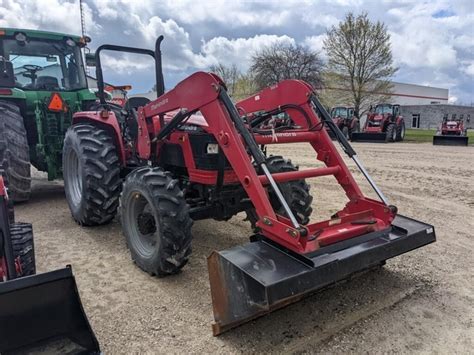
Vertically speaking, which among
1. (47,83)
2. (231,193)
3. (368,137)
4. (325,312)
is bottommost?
(325,312)

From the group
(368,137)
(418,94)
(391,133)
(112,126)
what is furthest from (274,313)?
(418,94)

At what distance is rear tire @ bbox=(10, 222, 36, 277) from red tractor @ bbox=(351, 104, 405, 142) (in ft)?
61.3

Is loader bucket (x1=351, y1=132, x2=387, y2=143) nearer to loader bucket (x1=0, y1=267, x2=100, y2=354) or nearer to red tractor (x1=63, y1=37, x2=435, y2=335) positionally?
red tractor (x1=63, y1=37, x2=435, y2=335)

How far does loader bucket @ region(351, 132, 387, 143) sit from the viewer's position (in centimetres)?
1919

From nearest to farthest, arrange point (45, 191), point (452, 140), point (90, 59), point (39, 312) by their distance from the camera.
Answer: point (39, 312)
point (90, 59)
point (45, 191)
point (452, 140)

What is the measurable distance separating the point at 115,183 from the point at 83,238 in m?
0.77

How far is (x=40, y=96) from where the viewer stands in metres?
6.10

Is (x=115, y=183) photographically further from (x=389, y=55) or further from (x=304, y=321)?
(x=389, y=55)

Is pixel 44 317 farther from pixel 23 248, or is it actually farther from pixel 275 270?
pixel 275 270

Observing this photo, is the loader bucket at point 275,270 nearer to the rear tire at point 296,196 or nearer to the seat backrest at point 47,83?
the rear tire at point 296,196

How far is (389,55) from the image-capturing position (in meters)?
24.7

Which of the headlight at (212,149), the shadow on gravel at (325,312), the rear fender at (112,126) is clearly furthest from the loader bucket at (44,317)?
the rear fender at (112,126)

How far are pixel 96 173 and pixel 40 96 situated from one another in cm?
264

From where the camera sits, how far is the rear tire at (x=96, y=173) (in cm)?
434
